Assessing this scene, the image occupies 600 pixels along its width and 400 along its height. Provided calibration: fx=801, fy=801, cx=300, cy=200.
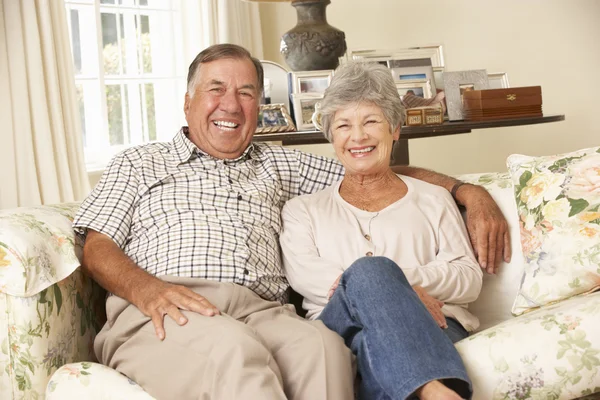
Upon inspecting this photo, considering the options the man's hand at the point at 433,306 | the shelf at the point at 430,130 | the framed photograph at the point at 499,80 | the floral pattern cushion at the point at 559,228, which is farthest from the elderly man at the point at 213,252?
the framed photograph at the point at 499,80

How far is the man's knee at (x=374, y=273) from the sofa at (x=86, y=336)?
191 mm

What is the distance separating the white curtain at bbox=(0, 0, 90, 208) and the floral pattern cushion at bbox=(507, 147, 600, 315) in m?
2.38

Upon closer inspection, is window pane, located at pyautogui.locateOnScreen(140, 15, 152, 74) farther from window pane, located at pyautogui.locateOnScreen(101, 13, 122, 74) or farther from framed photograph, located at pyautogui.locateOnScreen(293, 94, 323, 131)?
framed photograph, located at pyautogui.locateOnScreen(293, 94, 323, 131)

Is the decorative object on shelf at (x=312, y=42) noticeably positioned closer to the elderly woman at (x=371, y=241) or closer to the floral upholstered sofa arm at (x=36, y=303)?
the elderly woman at (x=371, y=241)

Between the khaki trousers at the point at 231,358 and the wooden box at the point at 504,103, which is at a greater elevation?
the wooden box at the point at 504,103

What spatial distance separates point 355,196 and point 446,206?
0.77ft

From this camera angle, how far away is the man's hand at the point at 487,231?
1.95 metres

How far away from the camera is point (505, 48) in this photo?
4.48 meters

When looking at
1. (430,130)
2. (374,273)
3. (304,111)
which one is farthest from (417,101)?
(374,273)

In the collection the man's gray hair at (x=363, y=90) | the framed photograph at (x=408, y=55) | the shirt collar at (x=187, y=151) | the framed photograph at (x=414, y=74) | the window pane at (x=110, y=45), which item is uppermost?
the window pane at (x=110, y=45)

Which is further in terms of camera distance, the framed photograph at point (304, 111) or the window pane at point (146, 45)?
the window pane at point (146, 45)

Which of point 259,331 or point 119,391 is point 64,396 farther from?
point 259,331

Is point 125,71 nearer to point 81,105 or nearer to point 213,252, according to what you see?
point 81,105

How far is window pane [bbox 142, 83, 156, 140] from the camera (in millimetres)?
4457
